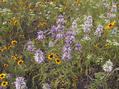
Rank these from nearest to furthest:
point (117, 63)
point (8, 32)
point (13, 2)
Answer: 1. point (117, 63)
2. point (8, 32)
3. point (13, 2)

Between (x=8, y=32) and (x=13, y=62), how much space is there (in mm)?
1124

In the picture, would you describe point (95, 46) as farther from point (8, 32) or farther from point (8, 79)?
point (8, 32)

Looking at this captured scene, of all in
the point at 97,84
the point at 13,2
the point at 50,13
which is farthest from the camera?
the point at 13,2

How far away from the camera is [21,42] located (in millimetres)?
3150

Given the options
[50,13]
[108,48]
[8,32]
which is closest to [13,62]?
[8,32]

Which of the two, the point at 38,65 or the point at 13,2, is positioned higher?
the point at 13,2

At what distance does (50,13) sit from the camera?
4.09 meters

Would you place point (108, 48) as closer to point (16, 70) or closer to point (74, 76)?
point (74, 76)

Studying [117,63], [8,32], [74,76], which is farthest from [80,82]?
[8,32]

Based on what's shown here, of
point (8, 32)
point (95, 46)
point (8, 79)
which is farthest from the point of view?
point (8, 32)

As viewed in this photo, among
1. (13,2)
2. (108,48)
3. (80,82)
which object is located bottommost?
(80,82)

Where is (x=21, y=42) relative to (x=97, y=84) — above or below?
above

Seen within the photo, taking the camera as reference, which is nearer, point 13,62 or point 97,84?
point 97,84

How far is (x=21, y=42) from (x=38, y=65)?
90 cm
